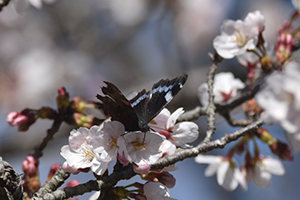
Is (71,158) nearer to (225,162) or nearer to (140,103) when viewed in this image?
(140,103)

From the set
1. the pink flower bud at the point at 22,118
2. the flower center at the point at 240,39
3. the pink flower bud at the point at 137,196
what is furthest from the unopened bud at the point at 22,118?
the flower center at the point at 240,39

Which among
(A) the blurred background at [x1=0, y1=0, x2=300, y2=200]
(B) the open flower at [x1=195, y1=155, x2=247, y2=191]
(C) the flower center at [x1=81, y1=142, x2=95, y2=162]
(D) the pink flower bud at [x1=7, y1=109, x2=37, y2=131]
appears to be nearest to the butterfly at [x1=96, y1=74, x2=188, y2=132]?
(C) the flower center at [x1=81, y1=142, x2=95, y2=162]

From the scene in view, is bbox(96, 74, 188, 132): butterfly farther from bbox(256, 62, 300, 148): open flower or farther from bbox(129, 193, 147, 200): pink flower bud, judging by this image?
bbox(256, 62, 300, 148): open flower

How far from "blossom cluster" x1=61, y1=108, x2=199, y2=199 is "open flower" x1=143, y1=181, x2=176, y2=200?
87 millimetres

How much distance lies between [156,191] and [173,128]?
0.19 metres

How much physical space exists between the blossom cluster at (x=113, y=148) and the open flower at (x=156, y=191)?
0.29ft

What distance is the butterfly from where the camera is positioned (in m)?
1.22

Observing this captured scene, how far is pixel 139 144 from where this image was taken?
1239 mm

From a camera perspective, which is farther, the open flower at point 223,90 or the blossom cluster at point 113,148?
the open flower at point 223,90

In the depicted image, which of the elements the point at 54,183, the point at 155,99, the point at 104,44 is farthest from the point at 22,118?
the point at 104,44

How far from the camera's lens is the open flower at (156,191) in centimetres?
127

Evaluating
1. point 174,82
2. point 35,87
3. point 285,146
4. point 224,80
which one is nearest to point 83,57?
point 35,87

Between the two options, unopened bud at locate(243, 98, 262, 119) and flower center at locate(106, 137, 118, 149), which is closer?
flower center at locate(106, 137, 118, 149)

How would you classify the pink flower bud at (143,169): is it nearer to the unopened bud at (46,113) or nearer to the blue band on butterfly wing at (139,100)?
the blue band on butterfly wing at (139,100)
